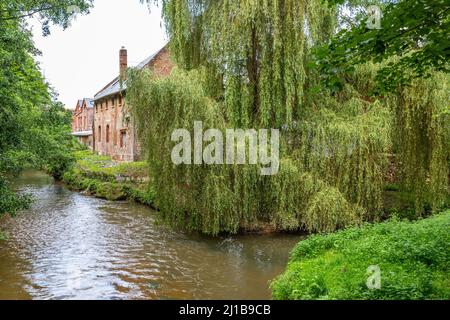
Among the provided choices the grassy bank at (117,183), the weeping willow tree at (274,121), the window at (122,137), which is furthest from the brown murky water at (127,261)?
the window at (122,137)

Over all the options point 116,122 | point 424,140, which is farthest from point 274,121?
point 116,122

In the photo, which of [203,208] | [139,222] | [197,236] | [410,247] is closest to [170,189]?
[203,208]

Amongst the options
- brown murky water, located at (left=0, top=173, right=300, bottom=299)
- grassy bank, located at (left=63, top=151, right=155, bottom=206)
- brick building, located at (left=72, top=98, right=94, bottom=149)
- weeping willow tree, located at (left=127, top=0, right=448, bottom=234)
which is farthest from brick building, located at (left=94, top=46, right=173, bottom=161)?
weeping willow tree, located at (left=127, top=0, right=448, bottom=234)

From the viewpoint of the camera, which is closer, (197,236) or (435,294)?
(435,294)

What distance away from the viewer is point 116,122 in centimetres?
2836

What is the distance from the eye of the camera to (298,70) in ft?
37.1

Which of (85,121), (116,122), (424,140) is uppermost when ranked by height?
(85,121)

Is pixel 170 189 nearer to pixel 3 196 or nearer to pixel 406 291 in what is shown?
pixel 3 196

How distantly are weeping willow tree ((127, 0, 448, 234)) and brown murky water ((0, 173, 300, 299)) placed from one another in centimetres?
87

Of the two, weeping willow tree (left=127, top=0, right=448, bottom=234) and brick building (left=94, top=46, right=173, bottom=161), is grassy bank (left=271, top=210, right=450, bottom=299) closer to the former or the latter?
weeping willow tree (left=127, top=0, right=448, bottom=234)

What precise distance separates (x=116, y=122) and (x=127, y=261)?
20594 millimetres

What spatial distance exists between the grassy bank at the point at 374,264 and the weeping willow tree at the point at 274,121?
9.09 feet

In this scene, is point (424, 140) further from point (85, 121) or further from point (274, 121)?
point (85, 121)

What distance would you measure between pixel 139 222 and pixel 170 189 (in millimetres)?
3562
